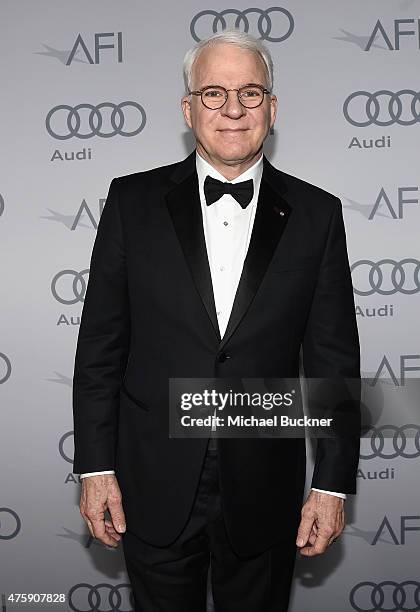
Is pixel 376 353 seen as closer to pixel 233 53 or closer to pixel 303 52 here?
pixel 303 52

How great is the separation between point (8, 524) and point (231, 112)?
1.90 m

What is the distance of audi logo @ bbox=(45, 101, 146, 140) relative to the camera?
243cm

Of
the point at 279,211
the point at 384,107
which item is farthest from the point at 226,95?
the point at 384,107

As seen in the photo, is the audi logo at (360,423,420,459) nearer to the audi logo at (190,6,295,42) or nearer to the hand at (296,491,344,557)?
the hand at (296,491,344,557)

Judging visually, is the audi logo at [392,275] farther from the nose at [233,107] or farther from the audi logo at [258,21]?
the nose at [233,107]

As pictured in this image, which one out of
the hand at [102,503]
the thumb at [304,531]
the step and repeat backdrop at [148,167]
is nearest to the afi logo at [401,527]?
the step and repeat backdrop at [148,167]

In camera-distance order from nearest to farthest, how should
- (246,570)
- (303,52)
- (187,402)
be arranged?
(187,402) < (246,570) < (303,52)

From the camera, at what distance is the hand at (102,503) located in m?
1.64

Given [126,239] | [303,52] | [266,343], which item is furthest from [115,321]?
[303,52]

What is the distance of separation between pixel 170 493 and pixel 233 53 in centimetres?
113

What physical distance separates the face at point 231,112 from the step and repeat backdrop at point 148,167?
79 cm

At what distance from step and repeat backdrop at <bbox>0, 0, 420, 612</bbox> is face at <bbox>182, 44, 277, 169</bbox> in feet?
2.59

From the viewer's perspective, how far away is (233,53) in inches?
64.6

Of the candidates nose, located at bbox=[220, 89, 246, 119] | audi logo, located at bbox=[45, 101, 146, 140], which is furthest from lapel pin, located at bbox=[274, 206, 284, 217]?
audi logo, located at bbox=[45, 101, 146, 140]
